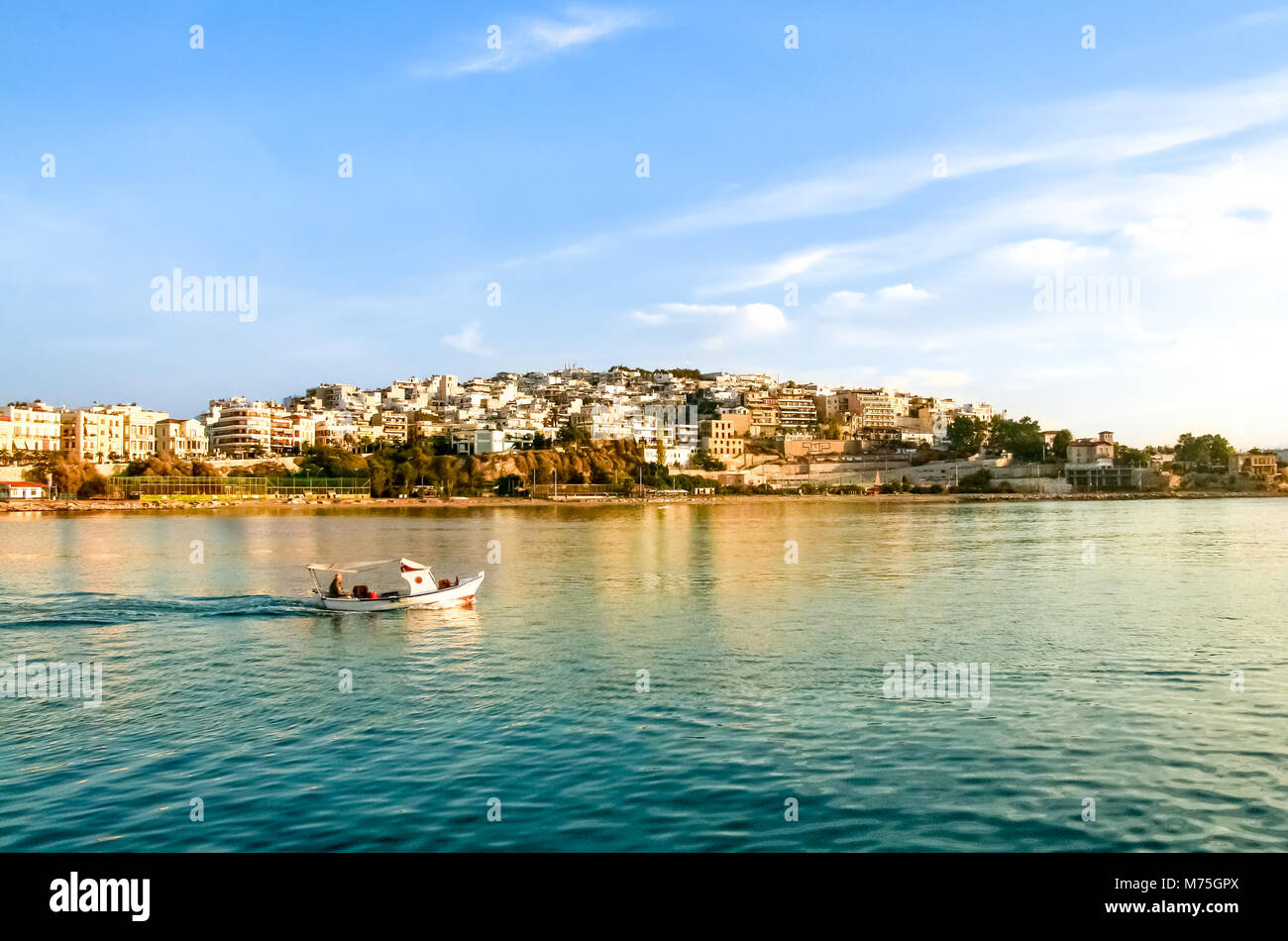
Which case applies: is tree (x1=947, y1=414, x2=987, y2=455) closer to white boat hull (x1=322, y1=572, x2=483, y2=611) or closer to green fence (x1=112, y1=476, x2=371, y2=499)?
green fence (x1=112, y1=476, x2=371, y2=499)

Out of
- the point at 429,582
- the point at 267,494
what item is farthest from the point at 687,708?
the point at 267,494

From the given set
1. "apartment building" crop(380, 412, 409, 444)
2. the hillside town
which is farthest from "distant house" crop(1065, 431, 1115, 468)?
"apartment building" crop(380, 412, 409, 444)

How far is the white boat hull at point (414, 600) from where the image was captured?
93.3 feet

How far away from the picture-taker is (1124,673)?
19.3 m

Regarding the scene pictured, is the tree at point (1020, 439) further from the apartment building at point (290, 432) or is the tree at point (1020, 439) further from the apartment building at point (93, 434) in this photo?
the apartment building at point (93, 434)

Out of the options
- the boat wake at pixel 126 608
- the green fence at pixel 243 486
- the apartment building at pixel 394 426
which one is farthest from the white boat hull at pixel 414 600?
the apartment building at pixel 394 426

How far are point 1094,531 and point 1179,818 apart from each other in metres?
63.1

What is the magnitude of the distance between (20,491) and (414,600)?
114921 millimetres

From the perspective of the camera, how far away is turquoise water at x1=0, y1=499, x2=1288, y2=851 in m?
11.1

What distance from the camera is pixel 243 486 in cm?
12925

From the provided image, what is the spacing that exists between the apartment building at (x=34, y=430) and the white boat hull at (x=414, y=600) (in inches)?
5276

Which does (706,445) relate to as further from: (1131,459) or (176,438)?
(176,438)
